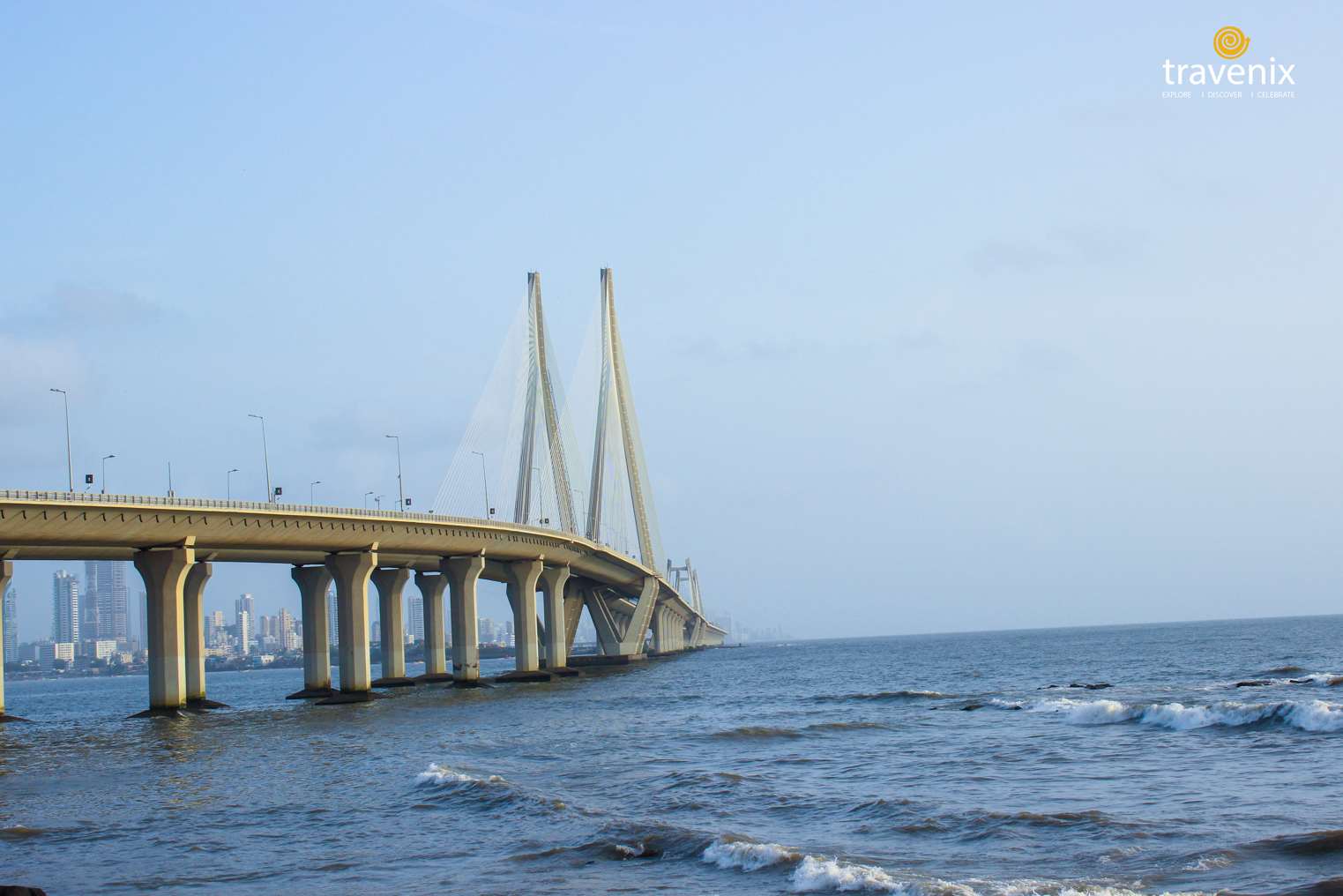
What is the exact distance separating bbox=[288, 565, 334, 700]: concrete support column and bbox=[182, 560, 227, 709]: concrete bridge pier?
42.3 feet

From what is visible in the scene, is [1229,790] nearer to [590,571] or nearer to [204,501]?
[204,501]

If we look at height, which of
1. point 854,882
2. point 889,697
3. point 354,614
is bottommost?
point 889,697

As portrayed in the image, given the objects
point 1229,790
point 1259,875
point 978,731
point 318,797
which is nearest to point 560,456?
point 978,731

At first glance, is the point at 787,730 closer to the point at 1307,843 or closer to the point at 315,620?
the point at 1307,843

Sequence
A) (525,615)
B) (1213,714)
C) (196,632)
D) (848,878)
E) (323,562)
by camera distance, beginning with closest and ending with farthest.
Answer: (848,878)
(1213,714)
(196,632)
(323,562)
(525,615)

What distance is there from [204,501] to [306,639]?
2603 cm

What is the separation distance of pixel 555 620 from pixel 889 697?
49025 mm

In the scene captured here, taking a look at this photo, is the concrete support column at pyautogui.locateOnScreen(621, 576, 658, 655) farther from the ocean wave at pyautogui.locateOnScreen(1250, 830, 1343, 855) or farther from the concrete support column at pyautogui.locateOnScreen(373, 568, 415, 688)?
the ocean wave at pyautogui.locateOnScreen(1250, 830, 1343, 855)

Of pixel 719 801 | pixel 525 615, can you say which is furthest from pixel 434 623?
pixel 719 801

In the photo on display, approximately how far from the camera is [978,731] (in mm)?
45094

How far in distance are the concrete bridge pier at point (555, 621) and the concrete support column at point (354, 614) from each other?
27.9m

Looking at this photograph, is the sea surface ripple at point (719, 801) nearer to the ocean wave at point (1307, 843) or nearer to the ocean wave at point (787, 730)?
the ocean wave at point (1307, 843)

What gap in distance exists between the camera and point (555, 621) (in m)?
112

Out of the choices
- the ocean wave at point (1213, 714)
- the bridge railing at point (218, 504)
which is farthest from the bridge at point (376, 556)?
the ocean wave at point (1213, 714)
